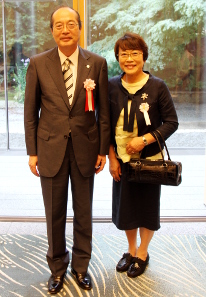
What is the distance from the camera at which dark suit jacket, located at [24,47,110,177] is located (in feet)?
7.22

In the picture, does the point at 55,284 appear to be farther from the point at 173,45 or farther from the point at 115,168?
the point at 173,45

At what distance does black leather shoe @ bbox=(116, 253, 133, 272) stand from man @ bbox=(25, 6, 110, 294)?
0.44 meters

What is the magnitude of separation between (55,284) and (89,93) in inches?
47.3

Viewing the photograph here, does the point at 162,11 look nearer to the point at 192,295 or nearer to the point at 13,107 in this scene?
the point at 13,107

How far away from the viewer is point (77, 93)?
2199mm

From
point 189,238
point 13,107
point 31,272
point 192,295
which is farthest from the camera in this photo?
point 13,107

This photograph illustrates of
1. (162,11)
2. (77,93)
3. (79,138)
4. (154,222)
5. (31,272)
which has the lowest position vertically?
(31,272)

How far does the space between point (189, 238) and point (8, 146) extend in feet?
6.27

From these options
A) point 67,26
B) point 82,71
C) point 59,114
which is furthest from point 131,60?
point 59,114

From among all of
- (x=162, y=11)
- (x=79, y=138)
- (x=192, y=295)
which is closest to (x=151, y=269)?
(x=192, y=295)

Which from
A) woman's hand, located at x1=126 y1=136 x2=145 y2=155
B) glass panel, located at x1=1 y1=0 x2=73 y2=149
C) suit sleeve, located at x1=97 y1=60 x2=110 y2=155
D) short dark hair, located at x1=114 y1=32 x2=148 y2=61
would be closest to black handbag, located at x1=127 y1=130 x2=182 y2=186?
woman's hand, located at x1=126 y1=136 x2=145 y2=155

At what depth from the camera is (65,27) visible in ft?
6.94

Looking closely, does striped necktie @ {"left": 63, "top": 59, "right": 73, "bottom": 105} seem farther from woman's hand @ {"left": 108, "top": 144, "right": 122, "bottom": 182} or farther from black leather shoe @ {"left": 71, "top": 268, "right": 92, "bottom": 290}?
black leather shoe @ {"left": 71, "top": 268, "right": 92, "bottom": 290}

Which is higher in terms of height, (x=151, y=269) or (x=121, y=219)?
(x=121, y=219)
